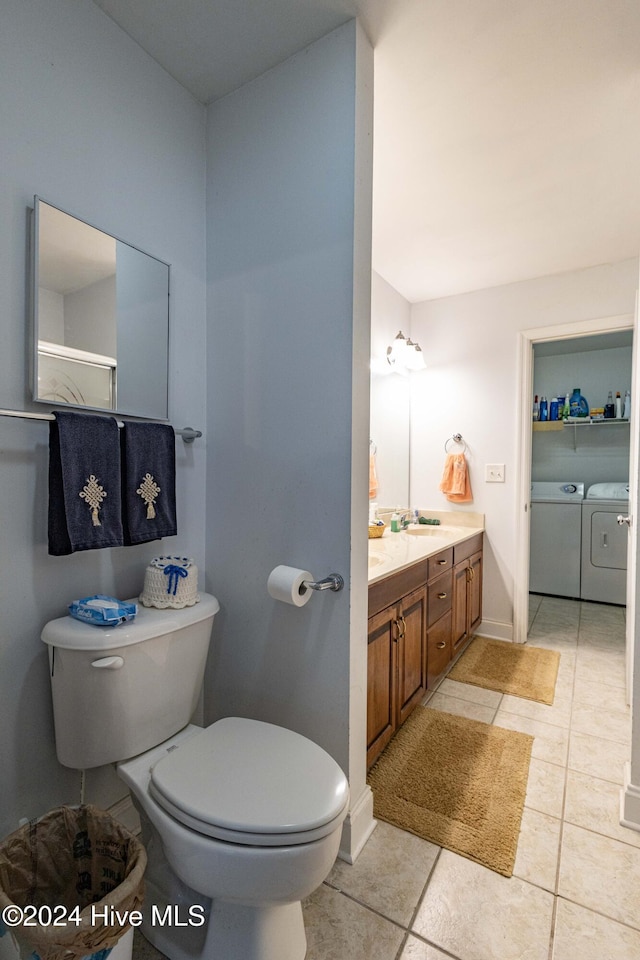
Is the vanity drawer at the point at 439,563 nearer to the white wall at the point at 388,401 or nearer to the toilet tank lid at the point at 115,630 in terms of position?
the white wall at the point at 388,401

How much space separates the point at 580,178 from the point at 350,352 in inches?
59.5

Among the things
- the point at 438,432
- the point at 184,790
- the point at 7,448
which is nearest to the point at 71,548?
the point at 7,448

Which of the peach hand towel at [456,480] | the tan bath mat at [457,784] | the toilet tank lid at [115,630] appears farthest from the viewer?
the peach hand towel at [456,480]

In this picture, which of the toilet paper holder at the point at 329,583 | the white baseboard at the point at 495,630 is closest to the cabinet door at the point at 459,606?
the white baseboard at the point at 495,630

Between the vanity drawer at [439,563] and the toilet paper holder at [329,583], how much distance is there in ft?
2.85

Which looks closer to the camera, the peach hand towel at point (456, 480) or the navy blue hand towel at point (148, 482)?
the navy blue hand towel at point (148, 482)

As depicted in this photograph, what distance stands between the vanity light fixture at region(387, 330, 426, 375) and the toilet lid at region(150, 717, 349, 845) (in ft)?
7.59

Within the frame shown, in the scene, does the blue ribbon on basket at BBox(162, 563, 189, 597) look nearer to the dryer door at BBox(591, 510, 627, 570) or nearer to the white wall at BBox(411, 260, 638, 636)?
the white wall at BBox(411, 260, 638, 636)

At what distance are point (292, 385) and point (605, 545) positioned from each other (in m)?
3.56

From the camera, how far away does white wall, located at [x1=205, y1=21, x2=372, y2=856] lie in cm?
132

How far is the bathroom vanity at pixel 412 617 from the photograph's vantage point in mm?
1614

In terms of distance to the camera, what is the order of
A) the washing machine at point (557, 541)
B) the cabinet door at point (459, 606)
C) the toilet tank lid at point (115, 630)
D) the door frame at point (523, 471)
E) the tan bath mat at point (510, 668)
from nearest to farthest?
1. the toilet tank lid at point (115, 630)
2. the tan bath mat at point (510, 668)
3. the cabinet door at point (459, 606)
4. the door frame at point (523, 471)
5. the washing machine at point (557, 541)

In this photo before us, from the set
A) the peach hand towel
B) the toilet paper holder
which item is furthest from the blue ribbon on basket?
the peach hand towel

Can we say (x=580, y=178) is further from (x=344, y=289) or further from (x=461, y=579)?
(x=461, y=579)
